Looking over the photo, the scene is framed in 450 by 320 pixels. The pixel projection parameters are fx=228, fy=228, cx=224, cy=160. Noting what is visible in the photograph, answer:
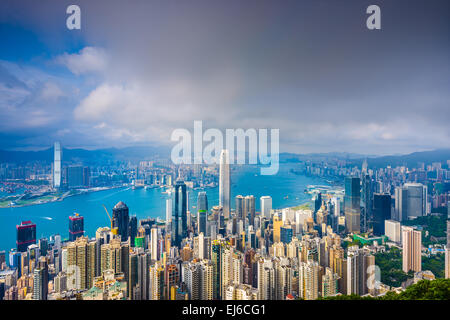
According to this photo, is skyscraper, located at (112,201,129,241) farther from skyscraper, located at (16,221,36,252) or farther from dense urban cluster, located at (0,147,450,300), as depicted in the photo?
skyscraper, located at (16,221,36,252)

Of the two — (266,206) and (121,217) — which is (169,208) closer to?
(121,217)

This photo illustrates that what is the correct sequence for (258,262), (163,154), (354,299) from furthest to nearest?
(163,154), (258,262), (354,299)

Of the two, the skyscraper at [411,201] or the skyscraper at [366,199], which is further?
the skyscraper at [366,199]

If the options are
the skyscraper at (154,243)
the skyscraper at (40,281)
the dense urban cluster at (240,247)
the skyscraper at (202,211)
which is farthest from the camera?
the skyscraper at (202,211)

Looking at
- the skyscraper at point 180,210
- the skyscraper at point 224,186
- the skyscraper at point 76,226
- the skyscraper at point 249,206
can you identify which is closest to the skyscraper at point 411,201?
the skyscraper at point 249,206

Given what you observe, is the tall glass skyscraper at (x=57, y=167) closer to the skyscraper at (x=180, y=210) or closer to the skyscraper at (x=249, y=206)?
the skyscraper at (x=180, y=210)
